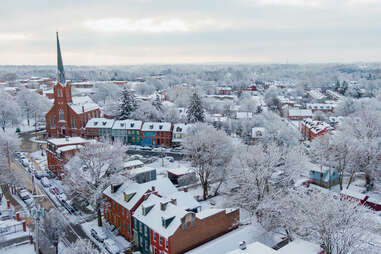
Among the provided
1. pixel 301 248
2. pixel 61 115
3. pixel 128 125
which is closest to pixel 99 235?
pixel 301 248

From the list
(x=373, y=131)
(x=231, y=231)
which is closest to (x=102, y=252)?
(x=231, y=231)

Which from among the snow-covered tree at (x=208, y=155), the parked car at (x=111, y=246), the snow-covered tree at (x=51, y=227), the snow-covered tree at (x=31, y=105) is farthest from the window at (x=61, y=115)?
the parked car at (x=111, y=246)

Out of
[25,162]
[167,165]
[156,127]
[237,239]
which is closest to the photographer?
[237,239]

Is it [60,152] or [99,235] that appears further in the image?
[60,152]

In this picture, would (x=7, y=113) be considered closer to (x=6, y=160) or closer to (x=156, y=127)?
(x=156, y=127)

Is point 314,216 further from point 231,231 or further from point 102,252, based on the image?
point 102,252

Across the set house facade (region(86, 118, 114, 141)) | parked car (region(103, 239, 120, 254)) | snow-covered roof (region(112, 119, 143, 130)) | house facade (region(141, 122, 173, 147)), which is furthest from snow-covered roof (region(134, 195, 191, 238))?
house facade (region(86, 118, 114, 141))
